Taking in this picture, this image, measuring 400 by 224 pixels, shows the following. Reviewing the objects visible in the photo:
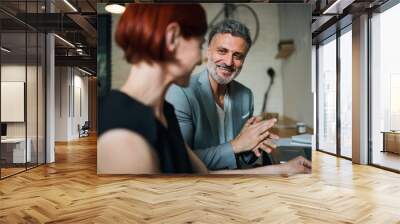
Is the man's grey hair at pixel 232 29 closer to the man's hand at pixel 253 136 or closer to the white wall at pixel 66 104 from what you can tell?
the man's hand at pixel 253 136

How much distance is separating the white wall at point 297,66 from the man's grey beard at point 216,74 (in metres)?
0.84

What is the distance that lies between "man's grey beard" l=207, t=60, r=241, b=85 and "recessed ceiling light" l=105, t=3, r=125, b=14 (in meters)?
1.69

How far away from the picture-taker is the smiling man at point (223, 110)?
629cm

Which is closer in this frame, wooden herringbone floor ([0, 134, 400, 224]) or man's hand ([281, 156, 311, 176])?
wooden herringbone floor ([0, 134, 400, 224])

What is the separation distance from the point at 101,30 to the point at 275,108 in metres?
3.20

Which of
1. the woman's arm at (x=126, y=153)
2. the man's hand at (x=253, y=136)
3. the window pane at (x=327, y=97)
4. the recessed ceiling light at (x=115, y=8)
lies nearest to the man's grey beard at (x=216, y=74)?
the man's hand at (x=253, y=136)

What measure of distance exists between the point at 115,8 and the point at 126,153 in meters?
2.41

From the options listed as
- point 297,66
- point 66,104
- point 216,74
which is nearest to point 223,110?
point 216,74

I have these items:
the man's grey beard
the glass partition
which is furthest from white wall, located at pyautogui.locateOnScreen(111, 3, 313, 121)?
the glass partition

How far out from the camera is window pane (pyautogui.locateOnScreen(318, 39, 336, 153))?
10.1 metres

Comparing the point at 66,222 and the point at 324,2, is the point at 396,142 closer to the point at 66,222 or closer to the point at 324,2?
the point at 324,2

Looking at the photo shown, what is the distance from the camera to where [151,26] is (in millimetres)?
6184

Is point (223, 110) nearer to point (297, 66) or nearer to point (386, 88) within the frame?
point (297, 66)

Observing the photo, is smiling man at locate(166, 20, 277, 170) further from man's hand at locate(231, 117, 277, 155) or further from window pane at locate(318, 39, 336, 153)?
window pane at locate(318, 39, 336, 153)
